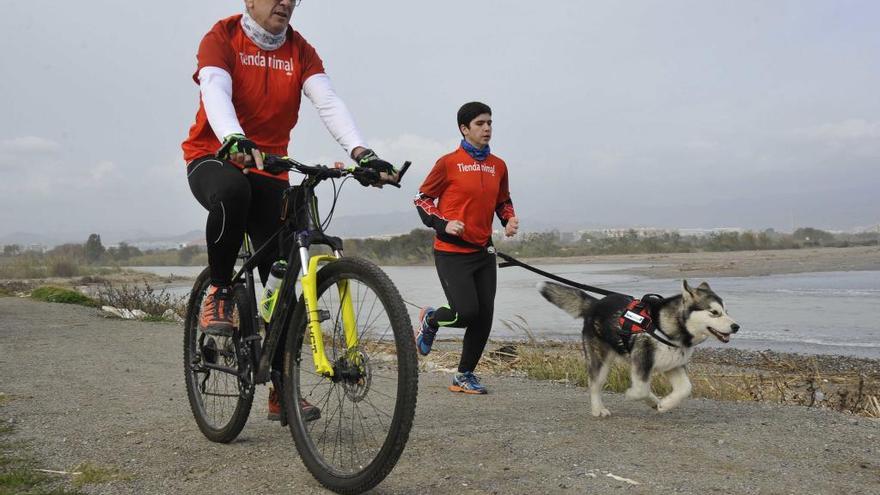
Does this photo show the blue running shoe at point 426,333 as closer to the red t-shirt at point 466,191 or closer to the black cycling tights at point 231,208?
the red t-shirt at point 466,191

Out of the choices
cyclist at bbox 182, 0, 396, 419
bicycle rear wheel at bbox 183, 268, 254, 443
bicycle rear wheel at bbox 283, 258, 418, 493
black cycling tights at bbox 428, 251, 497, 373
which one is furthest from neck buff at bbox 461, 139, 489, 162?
bicycle rear wheel at bbox 283, 258, 418, 493

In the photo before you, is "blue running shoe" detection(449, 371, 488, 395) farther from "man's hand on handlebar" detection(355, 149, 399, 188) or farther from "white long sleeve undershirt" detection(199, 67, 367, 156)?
"man's hand on handlebar" detection(355, 149, 399, 188)

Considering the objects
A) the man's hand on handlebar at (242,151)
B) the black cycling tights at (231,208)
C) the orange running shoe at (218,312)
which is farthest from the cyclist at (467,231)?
the man's hand on handlebar at (242,151)

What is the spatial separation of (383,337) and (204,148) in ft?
5.13

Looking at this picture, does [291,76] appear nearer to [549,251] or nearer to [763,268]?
[763,268]

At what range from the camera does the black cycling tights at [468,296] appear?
240 inches

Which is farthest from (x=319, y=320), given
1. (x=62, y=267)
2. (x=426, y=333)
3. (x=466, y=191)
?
(x=62, y=267)

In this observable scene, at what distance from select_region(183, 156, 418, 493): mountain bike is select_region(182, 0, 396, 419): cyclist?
17 cm

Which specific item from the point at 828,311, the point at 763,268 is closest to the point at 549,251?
the point at 763,268

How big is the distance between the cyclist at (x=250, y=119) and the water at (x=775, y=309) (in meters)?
4.63

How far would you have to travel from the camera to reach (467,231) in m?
6.20

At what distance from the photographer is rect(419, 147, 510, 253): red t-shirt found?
625cm

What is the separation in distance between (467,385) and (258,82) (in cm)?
331

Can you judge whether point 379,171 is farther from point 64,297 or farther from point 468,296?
point 64,297
